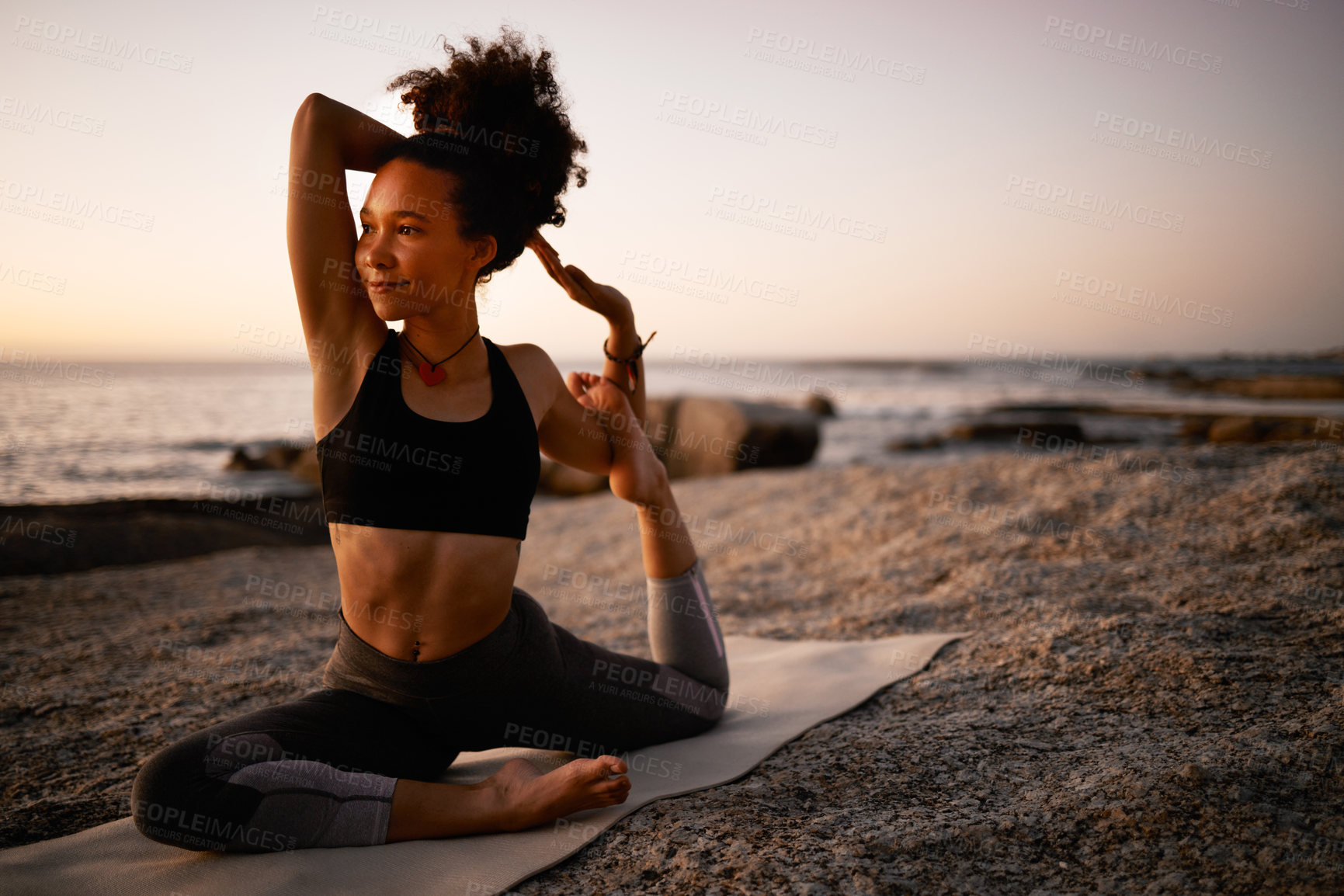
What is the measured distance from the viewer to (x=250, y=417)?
1883cm

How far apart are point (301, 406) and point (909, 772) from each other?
24.9m

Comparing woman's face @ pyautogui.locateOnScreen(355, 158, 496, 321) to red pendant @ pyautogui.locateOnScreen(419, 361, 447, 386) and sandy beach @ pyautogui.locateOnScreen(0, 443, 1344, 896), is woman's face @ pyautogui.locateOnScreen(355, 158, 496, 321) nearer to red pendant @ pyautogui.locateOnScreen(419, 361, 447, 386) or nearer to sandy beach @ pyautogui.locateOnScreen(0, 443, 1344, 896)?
red pendant @ pyautogui.locateOnScreen(419, 361, 447, 386)

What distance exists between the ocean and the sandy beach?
5.88ft

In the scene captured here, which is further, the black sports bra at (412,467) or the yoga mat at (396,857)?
the black sports bra at (412,467)

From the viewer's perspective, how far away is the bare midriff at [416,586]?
175 cm

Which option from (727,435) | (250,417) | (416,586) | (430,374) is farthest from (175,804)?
(250,417)

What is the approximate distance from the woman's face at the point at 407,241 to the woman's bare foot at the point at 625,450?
62cm

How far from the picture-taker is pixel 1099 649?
2.34 metres

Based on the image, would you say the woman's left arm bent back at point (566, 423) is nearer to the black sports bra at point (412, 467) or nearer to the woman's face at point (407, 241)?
the black sports bra at point (412, 467)

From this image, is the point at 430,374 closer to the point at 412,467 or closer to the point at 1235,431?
the point at 412,467

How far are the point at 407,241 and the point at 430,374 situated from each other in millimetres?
317

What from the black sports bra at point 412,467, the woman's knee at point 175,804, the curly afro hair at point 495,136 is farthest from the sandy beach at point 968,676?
the curly afro hair at point 495,136

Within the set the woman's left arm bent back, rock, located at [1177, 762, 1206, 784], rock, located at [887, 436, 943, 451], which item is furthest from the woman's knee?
rock, located at [887, 436, 943, 451]

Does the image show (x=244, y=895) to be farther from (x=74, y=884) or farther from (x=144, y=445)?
(x=144, y=445)
